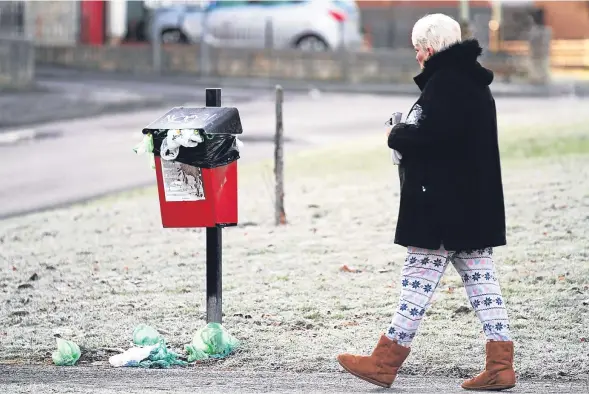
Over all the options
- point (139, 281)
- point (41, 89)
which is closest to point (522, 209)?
point (139, 281)

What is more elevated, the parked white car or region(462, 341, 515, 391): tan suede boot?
the parked white car

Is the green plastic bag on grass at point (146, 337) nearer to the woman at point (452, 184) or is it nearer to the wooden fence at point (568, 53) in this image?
the woman at point (452, 184)

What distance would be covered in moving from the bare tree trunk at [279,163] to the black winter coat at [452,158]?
4916 mm

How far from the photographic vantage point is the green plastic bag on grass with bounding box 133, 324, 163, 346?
680 cm

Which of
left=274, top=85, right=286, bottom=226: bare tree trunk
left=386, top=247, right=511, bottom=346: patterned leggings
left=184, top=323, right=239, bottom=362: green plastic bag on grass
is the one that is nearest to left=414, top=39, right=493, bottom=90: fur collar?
left=386, top=247, right=511, bottom=346: patterned leggings

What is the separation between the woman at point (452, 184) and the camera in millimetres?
5766

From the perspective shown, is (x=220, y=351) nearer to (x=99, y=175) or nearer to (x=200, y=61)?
(x=99, y=175)

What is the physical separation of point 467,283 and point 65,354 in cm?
208

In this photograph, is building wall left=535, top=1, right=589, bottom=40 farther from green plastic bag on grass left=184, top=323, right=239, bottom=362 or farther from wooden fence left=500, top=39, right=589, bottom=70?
green plastic bag on grass left=184, top=323, right=239, bottom=362

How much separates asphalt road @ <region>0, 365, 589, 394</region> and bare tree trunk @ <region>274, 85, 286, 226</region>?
4.42 m

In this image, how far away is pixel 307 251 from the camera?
9703mm

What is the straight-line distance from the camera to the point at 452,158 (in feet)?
19.0

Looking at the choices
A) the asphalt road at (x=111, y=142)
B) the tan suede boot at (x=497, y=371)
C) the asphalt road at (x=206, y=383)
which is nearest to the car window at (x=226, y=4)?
the asphalt road at (x=111, y=142)

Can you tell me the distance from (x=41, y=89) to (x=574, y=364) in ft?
71.1
